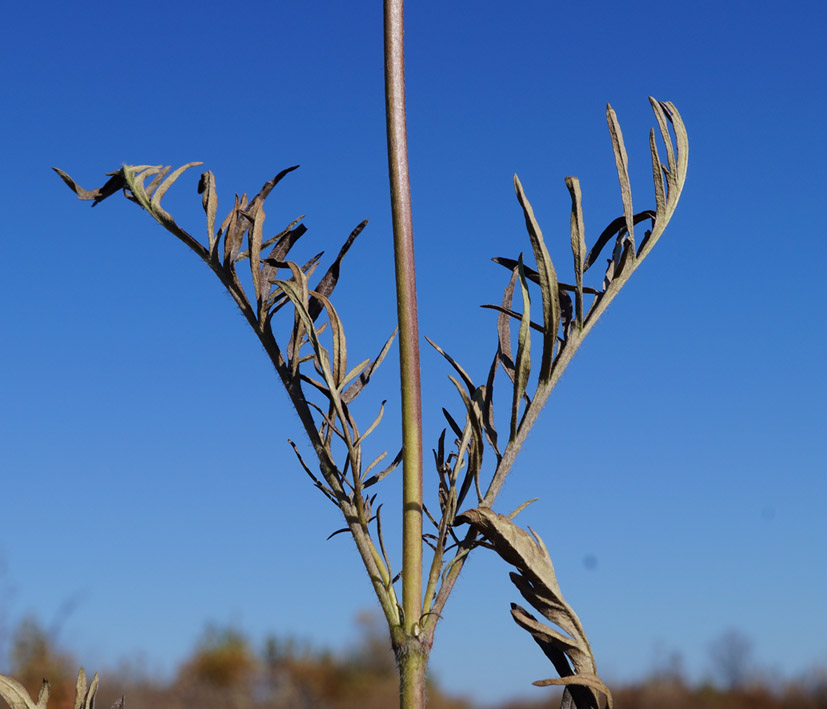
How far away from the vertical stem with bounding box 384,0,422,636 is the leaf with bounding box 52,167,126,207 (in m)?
0.31

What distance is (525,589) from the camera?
0.67 metres

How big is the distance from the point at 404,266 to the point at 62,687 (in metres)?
7.89

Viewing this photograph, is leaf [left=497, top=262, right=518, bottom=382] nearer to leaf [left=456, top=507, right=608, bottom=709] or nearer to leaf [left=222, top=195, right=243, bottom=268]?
leaf [left=456, top=507, right=608, bottom=709]

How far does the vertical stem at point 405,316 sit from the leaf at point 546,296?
0.11 meters

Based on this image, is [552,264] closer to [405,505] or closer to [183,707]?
[405,505]

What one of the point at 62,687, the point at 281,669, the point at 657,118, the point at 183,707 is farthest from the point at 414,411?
the point at 281,669

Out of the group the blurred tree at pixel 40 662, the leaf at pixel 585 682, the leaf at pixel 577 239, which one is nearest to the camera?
the leaf at pixel 585 682

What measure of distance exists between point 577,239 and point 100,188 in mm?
497

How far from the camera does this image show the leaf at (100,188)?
2.82 feet

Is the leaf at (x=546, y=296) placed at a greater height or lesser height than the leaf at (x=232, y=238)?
lesser

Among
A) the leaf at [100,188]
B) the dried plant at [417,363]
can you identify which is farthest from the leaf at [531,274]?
the leaf at [100,188]

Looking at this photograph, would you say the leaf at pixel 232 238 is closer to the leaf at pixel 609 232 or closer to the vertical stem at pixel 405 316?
the vertical stem at pixel 405 316

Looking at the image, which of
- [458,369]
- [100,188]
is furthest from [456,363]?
[100,188]

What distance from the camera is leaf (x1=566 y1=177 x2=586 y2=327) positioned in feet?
2.49
